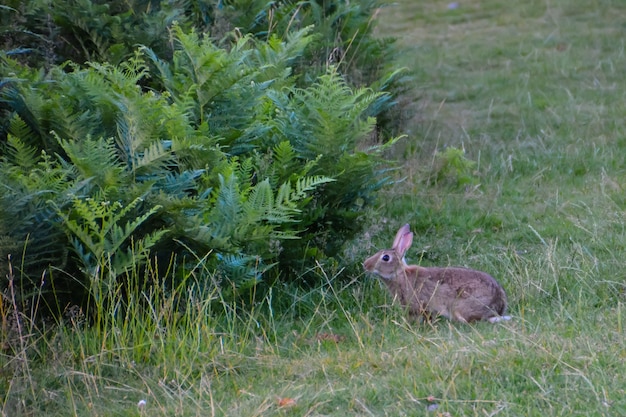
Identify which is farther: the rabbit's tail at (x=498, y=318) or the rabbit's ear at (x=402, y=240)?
the rabbit's ear at (x=402, y=240)

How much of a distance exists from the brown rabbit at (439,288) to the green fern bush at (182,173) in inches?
22.1

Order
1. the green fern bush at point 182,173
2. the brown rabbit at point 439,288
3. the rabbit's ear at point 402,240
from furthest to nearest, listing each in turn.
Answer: the rabbit's ear at point 402,240 → the brown rabbit at point 439,288 → the green fern bush at point 182,173

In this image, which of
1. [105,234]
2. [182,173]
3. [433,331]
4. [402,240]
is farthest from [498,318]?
[105,234]

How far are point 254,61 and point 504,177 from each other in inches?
130

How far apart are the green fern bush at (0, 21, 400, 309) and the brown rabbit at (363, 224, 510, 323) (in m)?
0.56

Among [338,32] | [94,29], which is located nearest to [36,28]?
[94,29]

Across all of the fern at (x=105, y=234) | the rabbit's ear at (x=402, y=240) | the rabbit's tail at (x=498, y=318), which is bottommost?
the rabbit's tail at (x=498, y=318)

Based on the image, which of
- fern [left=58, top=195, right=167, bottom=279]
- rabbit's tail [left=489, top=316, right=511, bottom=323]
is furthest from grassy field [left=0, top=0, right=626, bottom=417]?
fern [left=58, top=195, right=167, bottom=279]

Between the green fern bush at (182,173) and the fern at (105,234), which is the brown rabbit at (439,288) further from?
the fern at (105,234)

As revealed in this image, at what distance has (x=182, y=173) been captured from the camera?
22.3 ft

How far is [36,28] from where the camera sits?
347 inches

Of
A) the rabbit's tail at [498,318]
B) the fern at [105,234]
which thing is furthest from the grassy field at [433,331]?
the fern at [105,234]

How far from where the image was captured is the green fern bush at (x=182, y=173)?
6238mm

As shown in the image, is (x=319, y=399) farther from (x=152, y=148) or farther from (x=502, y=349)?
(x=152, y=148)
